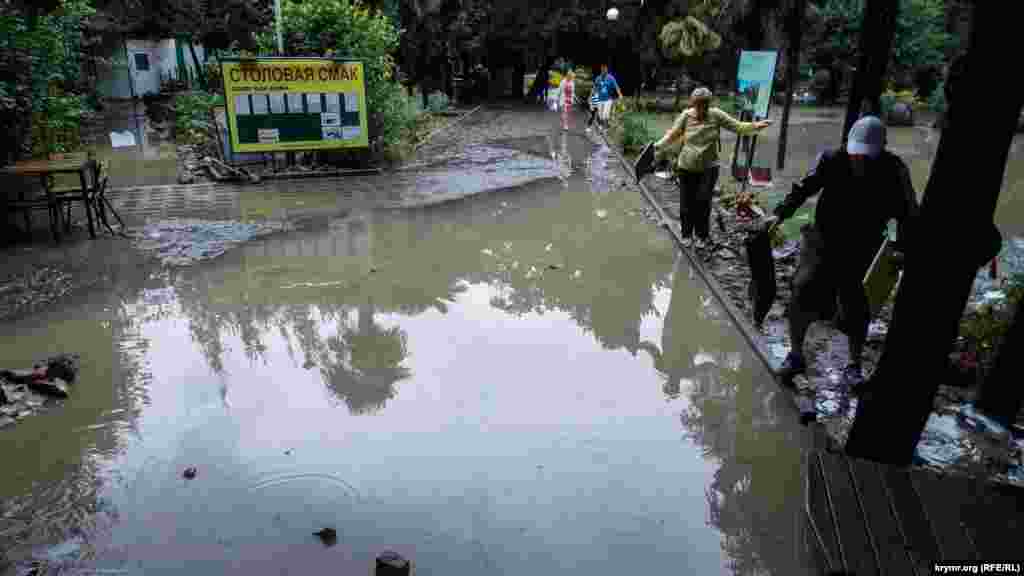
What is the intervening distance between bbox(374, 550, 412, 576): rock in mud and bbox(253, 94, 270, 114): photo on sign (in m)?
11.2

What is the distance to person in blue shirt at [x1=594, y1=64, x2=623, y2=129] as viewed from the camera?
2078cm

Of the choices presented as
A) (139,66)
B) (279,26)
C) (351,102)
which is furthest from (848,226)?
(139,66)

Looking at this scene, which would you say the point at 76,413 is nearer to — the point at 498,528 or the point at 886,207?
the point at 498,528

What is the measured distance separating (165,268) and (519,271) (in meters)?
4.04

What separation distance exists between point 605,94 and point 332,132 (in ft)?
33.5

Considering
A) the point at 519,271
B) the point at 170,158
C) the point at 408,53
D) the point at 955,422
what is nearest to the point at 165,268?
the point at 519,271

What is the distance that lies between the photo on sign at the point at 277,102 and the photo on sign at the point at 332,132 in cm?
83

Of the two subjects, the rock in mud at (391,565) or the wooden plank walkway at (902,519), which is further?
the rock in mud at (391,565)

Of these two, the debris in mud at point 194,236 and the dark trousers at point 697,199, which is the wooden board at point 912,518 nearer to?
the dark trousers at point 697,199

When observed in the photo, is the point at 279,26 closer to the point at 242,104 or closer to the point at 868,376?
the point at 242,104

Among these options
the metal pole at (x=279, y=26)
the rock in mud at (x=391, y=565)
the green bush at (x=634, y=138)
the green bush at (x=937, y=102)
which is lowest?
the rock in mud at (x=391, y=565)

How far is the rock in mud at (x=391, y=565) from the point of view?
3.18 m

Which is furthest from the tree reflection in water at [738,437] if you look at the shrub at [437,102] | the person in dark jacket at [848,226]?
the shrub at [437,102]

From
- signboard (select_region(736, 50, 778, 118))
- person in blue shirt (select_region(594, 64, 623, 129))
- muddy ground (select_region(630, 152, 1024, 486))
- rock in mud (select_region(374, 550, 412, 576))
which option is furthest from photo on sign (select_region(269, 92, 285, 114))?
rock in mud (select_region(374, 550, 412, 576))
